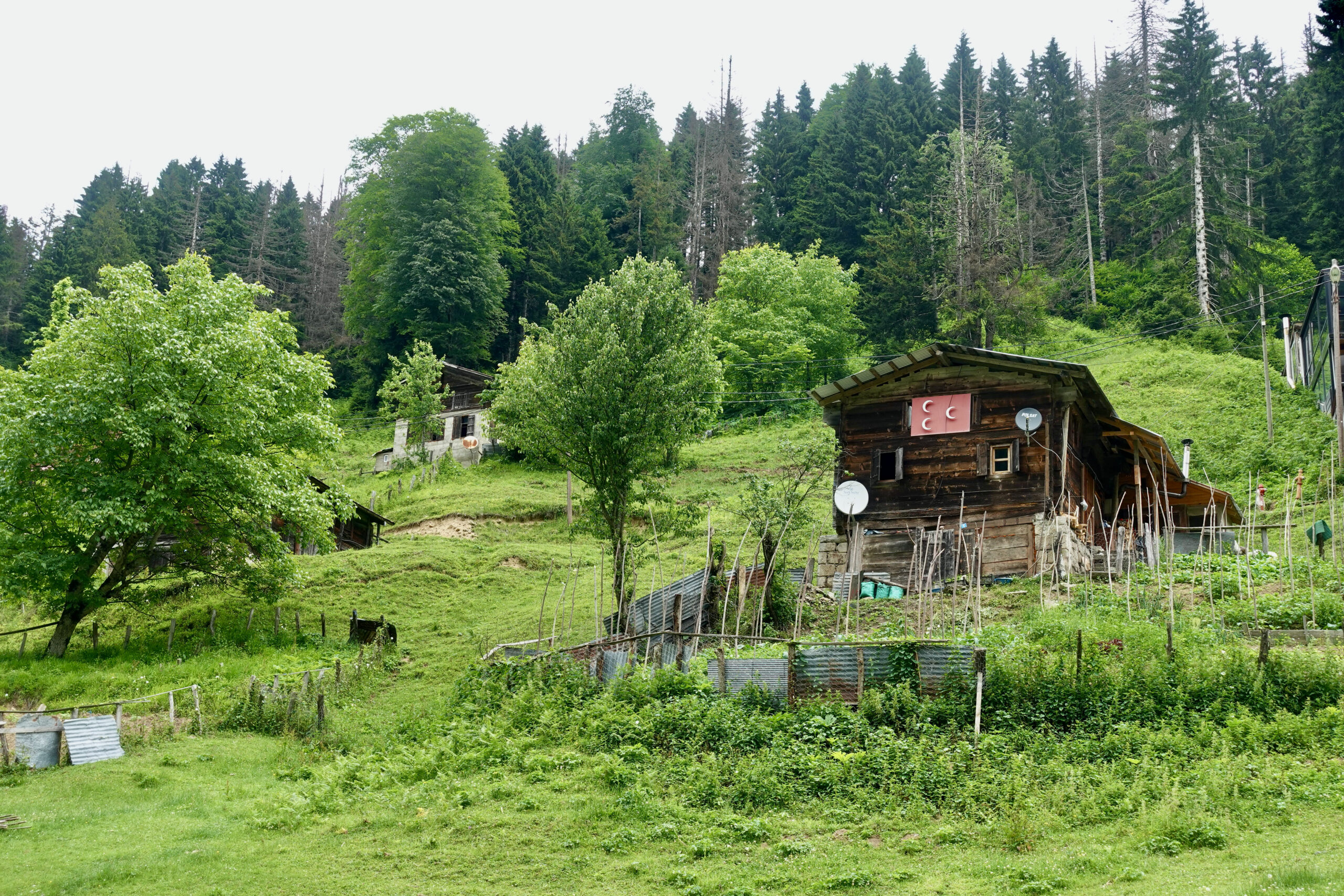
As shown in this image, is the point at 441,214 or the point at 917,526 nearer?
the point at 917,526

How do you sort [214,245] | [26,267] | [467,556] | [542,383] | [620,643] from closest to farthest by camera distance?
[620,643] < [542,383] < [467,556] < [214,245] < [26,267]

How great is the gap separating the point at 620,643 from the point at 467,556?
56.5 ft

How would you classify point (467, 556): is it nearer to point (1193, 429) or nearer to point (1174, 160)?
point (1193, 429)

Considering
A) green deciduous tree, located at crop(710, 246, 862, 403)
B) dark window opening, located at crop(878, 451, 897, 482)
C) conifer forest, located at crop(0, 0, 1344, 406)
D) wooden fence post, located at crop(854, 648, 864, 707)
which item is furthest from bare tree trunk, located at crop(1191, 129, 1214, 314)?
wooden fence post, located at crop(854, 648, 864, 707)

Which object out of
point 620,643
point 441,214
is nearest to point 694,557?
point 620,643

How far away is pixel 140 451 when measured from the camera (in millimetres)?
28984

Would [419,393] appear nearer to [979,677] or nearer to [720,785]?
[720,785]

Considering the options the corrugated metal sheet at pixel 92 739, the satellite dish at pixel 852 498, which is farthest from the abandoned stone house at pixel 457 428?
the corrugated metal sheet at pixel 92 739

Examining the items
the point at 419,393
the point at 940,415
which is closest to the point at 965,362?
the point at 940,415

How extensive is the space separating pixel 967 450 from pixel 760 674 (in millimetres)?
13010

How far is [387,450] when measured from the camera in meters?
58.7

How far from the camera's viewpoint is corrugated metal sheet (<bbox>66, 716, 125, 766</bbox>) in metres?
20.5

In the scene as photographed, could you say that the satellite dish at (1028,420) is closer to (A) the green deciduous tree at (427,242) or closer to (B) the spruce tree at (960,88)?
(A) the green deciduous tree at (427,242)

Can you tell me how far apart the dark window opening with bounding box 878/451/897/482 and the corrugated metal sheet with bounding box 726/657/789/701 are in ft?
40.3
